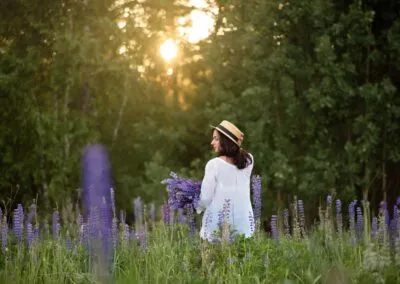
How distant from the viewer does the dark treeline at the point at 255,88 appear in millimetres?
15406

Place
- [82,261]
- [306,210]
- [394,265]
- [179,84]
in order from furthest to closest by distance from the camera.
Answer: [179,84] → [306,210] → [82,261] → [394,265]

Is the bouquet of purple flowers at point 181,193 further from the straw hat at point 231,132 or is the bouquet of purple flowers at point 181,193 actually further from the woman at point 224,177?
the straw hat at point 231,132

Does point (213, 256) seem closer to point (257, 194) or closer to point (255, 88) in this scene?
point (257, 194)

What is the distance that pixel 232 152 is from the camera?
7.92 m

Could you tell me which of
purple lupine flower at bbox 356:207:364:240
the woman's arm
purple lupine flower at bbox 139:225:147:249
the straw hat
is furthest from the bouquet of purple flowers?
purple lupine flower at bbox 356:207:364:240

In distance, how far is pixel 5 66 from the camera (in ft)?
56.8

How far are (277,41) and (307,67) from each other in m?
1.22

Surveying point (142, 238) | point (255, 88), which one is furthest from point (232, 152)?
point (255, 88)

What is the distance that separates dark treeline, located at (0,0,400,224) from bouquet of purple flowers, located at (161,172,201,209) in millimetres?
5399

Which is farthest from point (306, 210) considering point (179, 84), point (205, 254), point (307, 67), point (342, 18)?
point (179, 84)

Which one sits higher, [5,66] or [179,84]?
[179,84]

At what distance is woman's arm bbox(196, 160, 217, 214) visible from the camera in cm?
773

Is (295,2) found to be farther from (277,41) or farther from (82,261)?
(82,261)

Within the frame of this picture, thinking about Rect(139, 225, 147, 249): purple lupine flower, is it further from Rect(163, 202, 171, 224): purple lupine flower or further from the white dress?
the white dress
